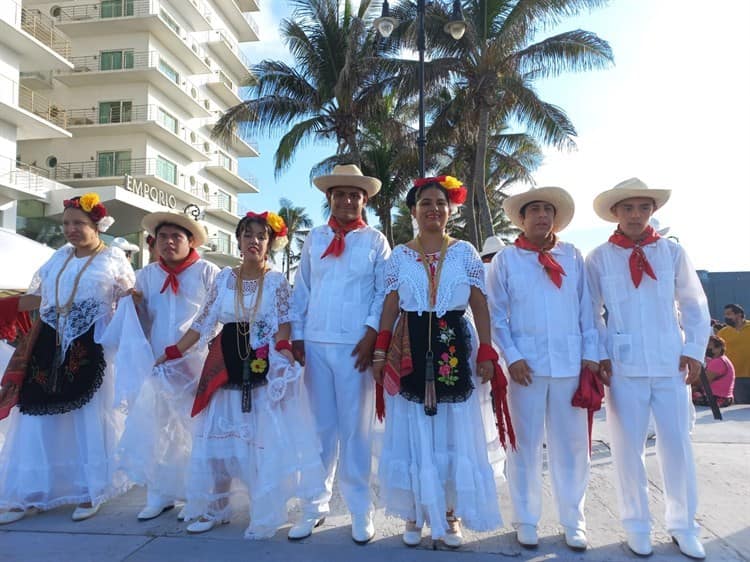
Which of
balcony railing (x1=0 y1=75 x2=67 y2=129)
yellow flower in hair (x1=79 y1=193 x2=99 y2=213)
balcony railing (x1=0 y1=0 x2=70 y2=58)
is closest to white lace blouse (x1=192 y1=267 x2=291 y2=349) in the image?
yellow flower in hair (x1=79 y1=193 x2=99 y2=213)

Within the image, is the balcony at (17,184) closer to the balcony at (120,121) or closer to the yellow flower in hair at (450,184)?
the balcony at (120,121)

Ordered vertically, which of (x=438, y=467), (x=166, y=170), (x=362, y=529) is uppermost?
(x=166, y=170)

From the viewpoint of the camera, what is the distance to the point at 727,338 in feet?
30.1

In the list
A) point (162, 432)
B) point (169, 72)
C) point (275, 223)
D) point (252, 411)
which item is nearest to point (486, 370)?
point (252, 411)

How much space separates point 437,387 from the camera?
3.21 metres

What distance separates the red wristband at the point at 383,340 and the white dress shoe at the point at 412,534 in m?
1.08

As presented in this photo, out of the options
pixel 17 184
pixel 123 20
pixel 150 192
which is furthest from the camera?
pixel 123 20

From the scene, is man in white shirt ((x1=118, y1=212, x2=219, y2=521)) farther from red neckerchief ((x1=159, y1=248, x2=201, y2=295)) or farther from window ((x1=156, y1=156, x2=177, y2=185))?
window ((x1=156, y1=156, x2=177, y2=185))

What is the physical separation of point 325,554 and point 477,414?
3.96 ft

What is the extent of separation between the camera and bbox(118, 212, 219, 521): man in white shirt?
146 inches

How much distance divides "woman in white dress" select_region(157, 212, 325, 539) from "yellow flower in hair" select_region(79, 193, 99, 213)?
47.8 inches

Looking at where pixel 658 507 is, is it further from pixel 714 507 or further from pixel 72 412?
pixel 72 412

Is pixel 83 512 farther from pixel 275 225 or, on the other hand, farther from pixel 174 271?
pixel 275 225

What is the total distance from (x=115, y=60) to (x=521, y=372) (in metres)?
33.4
